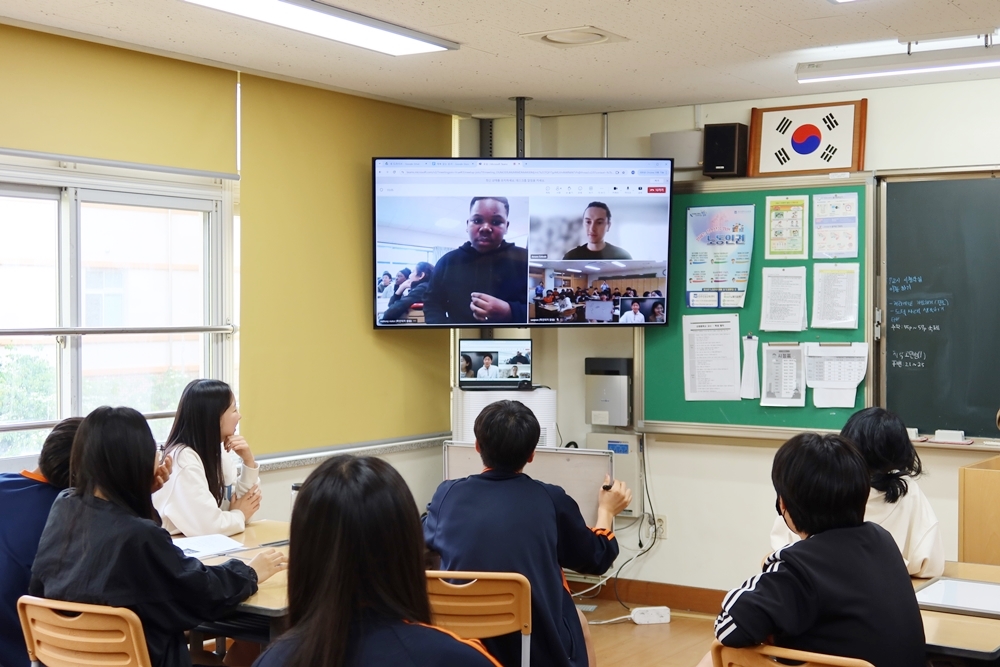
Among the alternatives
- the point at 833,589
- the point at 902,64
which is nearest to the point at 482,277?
→ the point at 902,64

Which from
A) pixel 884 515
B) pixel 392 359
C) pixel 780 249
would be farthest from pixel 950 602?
pixel 392 359

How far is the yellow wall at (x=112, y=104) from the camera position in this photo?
4.03 meters

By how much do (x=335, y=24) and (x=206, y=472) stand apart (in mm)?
1765

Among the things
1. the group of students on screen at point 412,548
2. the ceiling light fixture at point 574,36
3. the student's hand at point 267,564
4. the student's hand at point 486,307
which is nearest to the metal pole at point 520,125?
the student's hand at point 486,307

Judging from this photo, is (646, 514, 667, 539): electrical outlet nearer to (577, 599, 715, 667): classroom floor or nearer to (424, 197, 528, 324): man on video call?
(577, 599, 715, 667): classroom floor

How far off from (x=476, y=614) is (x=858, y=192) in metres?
3.39

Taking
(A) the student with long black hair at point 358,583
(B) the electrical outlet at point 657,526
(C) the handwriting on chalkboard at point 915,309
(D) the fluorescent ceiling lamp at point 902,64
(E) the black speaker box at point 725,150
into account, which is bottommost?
(B) the electrical outlet at point 657,526

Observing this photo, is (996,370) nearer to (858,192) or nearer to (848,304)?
(848,304)

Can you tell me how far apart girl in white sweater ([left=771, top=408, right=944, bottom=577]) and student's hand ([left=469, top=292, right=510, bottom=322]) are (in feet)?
8.40

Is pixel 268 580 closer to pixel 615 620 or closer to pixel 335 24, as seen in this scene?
pixel 335 24

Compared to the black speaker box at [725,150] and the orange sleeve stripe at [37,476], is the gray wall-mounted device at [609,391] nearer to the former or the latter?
the black speaker box at [725,150]

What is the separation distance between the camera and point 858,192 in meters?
5.21

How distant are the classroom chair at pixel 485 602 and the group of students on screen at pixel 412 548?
90 millimetres

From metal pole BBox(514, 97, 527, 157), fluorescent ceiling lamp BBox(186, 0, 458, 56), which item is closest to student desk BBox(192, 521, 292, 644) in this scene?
fluorescent ceiling lamp BBox(186, 0, 458, 56)
